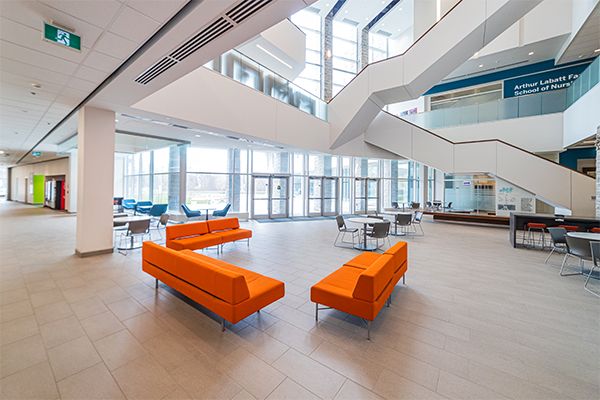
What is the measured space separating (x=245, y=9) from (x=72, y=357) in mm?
3859

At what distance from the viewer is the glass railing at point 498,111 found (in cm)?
1096

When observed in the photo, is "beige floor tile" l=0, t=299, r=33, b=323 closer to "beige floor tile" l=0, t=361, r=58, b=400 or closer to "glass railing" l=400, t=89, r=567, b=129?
"beige floor tile" l=0, t=361, r=58, b=400

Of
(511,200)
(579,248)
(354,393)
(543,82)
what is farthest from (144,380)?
(543,82)

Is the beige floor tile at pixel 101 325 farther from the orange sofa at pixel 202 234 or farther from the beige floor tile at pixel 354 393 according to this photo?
the beige floor tile at pixel 354 393

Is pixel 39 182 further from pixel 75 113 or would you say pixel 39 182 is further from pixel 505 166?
pixel 505 166

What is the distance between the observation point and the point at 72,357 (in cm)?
232

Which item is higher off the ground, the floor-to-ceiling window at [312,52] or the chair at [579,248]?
the floor-to-ceiling window at [312,52]

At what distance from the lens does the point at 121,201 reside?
1333cm

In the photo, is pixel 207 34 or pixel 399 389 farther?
pixel 207 34

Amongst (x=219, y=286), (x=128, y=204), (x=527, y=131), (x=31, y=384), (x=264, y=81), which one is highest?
(x=264, y=81)

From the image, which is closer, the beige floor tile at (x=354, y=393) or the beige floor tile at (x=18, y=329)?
the beige floor tile at (x=354, y=393)

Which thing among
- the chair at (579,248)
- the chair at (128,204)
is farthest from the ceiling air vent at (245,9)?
the chair at (128,204)

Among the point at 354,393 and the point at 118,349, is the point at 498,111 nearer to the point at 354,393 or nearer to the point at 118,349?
the point at 354,393

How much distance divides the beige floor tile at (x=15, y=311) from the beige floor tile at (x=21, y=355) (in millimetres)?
759
